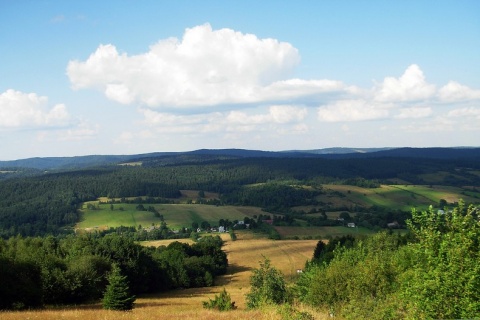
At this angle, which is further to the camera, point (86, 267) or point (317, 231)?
point (317, 231)

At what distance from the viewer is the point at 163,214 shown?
511 feet

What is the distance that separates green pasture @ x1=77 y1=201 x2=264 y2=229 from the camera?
5684 inches

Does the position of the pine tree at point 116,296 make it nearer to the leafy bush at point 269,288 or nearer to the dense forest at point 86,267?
the dense forest at point 86,267

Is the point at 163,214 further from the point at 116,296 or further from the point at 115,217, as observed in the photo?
the point at 116,296

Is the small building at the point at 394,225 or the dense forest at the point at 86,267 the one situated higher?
the dense forest at the point at 86,267

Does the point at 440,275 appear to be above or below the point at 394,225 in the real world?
above

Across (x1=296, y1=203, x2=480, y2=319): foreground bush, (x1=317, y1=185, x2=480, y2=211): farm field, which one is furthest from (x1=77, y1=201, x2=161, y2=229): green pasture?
(x1=296, y1=203, x2=480, y2=319): foreground bush

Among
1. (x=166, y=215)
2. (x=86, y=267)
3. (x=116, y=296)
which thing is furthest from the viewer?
(x=166, y=215)

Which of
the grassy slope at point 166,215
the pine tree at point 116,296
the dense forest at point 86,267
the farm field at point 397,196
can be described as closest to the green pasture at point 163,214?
the grassy slope at point 166,215

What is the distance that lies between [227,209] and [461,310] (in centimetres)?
15435

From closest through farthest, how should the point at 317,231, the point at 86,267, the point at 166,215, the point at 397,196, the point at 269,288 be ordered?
the point at 269,288
the point at 86,267
the point at 317,231
the point at 166,215
the point at 397,196

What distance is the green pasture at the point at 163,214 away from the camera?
144375 mm

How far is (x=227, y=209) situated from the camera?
16738 cm

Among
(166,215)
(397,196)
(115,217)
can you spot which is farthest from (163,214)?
(397,196)
